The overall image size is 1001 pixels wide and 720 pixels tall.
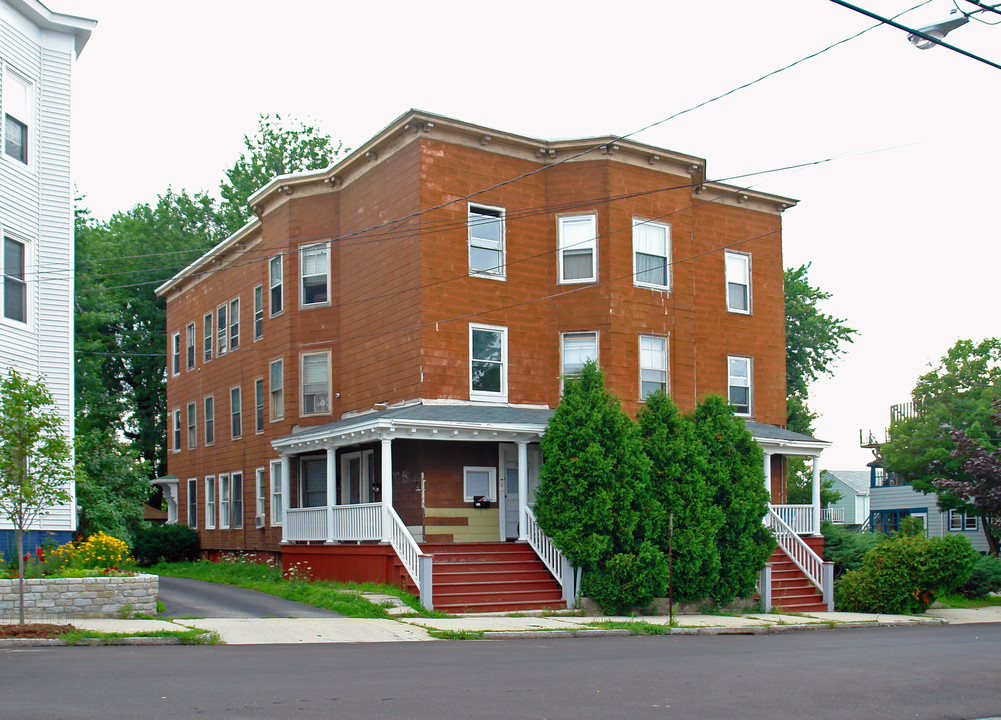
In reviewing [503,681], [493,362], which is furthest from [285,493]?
[503,681]

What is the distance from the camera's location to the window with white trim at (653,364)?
27578 mm

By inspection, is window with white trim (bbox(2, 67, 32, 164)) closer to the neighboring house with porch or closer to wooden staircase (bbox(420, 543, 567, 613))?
the neighboring house with porch

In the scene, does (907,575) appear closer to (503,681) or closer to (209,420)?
(503,681)

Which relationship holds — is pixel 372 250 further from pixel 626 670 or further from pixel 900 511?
pixel 900 511

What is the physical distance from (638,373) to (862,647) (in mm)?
11590

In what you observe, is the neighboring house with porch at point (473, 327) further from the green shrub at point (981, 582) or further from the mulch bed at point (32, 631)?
the mulch bed at point (32, 631)

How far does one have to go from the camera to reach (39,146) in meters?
22.5

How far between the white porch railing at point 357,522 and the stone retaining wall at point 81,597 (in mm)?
5772

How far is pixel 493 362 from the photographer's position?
26.5 metres

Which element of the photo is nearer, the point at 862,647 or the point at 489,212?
the point at 862,647

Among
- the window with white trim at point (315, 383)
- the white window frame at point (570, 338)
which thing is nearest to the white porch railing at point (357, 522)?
the window with white trim at point (315, 383)

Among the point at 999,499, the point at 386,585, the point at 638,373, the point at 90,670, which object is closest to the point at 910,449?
the point at 999,499

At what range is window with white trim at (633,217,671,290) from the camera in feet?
90.1

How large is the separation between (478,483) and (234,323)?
13.2 m
